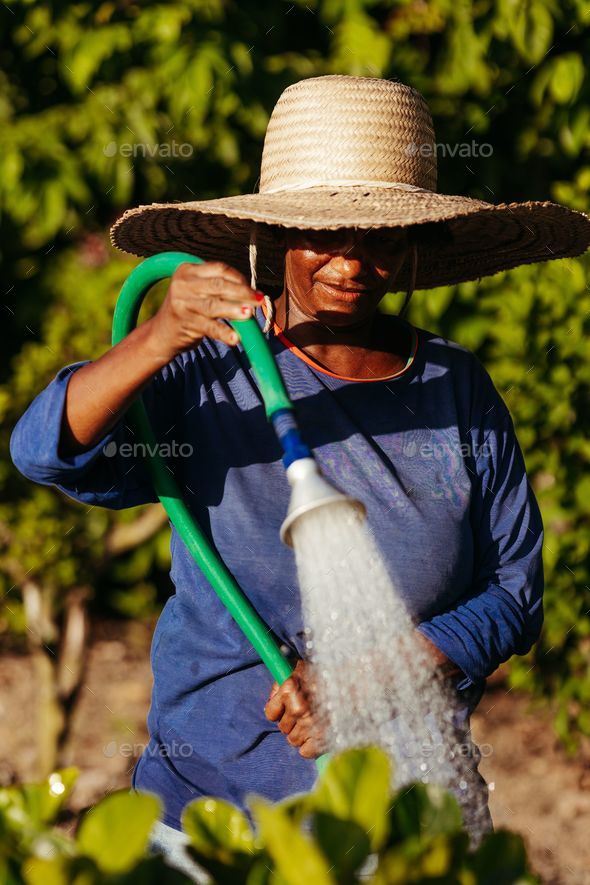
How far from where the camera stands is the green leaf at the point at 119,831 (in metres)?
0.97

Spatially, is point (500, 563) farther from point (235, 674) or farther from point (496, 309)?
point (496, 309)

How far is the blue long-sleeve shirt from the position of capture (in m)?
2.00

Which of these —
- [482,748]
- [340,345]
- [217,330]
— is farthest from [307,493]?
[482,748]

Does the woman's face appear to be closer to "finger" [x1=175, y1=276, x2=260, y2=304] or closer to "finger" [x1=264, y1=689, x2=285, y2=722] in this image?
"finger" [x1=175, y1=276, x2=260, y2=304]

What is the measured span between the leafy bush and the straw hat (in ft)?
3.50

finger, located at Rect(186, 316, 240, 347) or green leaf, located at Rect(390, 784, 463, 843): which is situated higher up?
finger, located at Rect(186, 316, 240, 347)

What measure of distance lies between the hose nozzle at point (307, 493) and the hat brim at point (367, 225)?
519 millimetres

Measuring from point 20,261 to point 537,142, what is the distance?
7.09 ft

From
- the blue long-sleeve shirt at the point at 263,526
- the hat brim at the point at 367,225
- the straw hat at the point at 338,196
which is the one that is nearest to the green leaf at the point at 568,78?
the hat brim at the point at 367,225

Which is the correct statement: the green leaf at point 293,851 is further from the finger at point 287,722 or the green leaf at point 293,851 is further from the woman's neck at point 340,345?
the woman's neck at point 340,345

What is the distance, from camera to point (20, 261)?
490 centimetres

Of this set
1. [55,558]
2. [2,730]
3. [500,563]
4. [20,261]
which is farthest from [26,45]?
[500,563]

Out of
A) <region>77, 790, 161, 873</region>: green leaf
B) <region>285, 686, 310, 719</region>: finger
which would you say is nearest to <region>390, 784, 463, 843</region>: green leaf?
<region>77, 790, 161, 873</region>: green leaf

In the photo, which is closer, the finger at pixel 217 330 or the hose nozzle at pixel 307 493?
the hose nozzle at pixel 307 493
